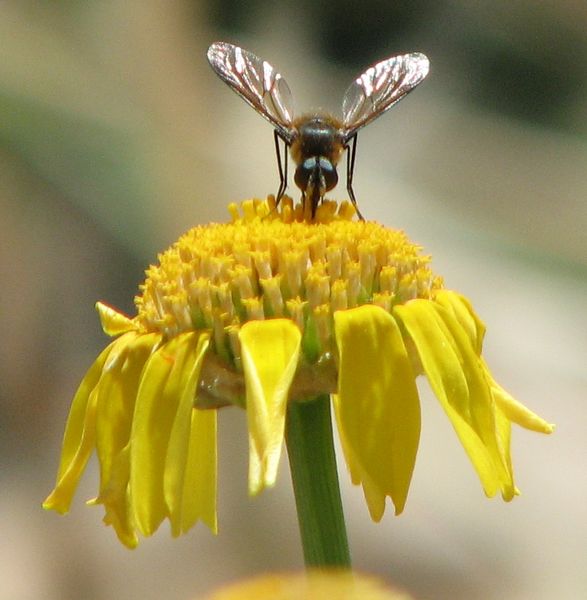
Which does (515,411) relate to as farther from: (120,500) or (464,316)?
(120,500)

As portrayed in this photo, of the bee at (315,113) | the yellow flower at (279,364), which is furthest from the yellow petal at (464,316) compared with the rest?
the bee at (315,113)

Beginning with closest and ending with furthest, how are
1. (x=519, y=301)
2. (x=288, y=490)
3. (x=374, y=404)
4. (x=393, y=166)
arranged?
1. (x=374, y=404)
2. (x=288, y=490)
3. (x=519, y=301)
4. (x=393, y=166)

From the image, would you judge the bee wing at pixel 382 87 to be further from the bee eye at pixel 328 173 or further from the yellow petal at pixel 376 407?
the yellow petal at pixel 376 407

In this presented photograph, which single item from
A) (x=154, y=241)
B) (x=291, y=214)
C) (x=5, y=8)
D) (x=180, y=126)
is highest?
(x=291, y=214)

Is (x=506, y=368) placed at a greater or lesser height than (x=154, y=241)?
lesser

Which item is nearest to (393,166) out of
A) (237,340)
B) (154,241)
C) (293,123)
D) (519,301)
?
(519,301)

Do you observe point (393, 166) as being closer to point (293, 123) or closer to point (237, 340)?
point (293, 123)

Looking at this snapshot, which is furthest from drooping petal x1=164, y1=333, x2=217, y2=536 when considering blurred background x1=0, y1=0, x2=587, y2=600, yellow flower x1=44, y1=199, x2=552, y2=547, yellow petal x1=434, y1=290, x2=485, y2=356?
blurred background x1=0, y1=0, x2=587, y2=600
